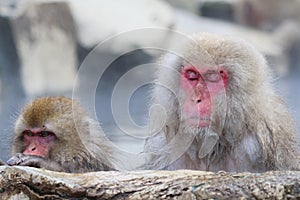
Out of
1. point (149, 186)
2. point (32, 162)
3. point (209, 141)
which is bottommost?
point (149, 186)

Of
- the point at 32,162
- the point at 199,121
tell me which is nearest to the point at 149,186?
the point at 199,121

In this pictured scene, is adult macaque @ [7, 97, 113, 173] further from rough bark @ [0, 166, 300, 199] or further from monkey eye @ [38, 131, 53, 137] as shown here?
rough bark @ [0, 166, 300, 199]

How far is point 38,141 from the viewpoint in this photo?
460 centimetres

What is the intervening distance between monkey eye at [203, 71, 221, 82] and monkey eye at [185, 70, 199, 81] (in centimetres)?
5

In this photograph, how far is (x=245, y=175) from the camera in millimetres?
3289

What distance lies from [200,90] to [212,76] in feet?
0.34

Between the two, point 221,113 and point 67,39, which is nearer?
point 221,113

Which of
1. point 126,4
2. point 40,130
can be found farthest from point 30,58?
point 40,130

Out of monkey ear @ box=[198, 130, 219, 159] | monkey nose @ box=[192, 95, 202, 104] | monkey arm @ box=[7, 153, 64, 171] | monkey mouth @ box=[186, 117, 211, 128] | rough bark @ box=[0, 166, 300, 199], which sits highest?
monkey nose @ box=[192, 95, 202, 104]

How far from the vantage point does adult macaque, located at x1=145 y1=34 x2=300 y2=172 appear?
432cm

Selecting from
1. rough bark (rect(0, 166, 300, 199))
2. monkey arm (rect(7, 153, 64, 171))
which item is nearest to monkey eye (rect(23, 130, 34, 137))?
monkey arm (rect(7, 153, 64, 171))

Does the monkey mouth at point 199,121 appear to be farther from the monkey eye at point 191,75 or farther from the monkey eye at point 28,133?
the monkey eye at point 28,133

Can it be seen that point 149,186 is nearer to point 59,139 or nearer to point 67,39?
point 59,139

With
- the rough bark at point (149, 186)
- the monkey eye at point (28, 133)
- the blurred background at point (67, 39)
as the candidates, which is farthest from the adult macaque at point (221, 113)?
the blurred background at point (67, 39)
